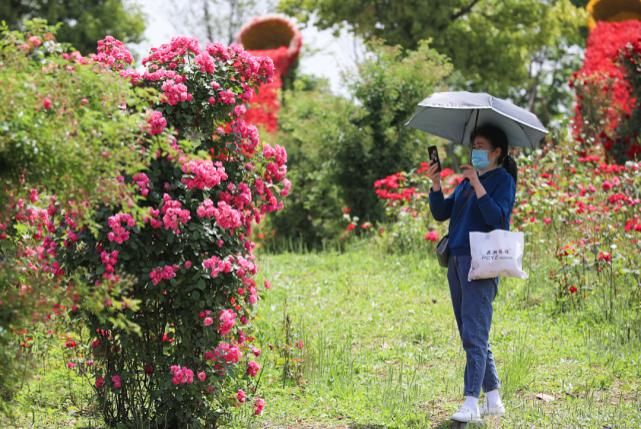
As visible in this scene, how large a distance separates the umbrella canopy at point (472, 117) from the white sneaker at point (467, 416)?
1.44m

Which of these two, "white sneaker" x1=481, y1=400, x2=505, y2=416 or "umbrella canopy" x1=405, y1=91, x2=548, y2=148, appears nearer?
"umbrella canopy" x1=405, y1=91, x2=548, y2=148

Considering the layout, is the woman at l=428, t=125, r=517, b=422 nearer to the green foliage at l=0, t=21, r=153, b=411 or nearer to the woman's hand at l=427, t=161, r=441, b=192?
the woman's hand at l=427, t=161, r=441, b=192

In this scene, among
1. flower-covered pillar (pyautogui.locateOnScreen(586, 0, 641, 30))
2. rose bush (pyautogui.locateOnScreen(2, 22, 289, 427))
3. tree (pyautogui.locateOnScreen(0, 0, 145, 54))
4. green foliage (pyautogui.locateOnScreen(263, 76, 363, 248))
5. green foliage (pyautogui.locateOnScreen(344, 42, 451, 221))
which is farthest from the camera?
tree (pyautogui.locateOnScreen(0, 0, 145, 54))

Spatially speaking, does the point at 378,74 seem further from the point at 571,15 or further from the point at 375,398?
the point at 571,15

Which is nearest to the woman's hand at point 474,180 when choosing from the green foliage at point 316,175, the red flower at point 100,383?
the red flower at point 100,383

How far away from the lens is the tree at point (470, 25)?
19.5m

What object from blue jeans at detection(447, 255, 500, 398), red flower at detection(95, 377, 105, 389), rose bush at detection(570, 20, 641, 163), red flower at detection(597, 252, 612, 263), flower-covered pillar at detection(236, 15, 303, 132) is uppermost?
flower-covered pillar at detection(236, 15, 303, 132)

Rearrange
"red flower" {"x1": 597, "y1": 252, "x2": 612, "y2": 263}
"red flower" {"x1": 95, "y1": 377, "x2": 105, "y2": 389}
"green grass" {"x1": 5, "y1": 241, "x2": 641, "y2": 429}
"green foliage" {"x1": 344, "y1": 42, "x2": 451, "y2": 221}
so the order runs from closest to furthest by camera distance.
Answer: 1. "red flower" {"x1": 95, "y1": 377, "x2": 105, "y2": 389}
2. "green grass" {"x1": 5, "y1": 241, "x2": 641, "y2": 429}
3. "red flower" {"x1": 597, "y1": 252, "x2": 612, "y2": 263}
4. "green foliage" {"x1": 344, "y1": 42, "x2": 451, "y2": 221}

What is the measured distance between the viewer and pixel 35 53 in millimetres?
3104

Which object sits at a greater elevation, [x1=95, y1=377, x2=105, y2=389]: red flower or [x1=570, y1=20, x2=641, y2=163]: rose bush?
[x1=570, y1=20, x2=641, y2=163]: rose bush

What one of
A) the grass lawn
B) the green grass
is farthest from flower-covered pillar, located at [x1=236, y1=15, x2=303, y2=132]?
the green grass

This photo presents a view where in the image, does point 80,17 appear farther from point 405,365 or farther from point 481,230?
point 481,230

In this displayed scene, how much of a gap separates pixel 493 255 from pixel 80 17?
23.7 meters

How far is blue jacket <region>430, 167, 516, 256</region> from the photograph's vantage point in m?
4.20
